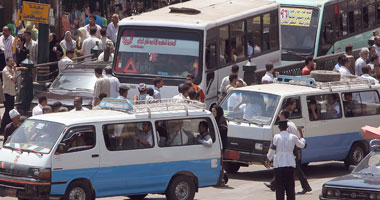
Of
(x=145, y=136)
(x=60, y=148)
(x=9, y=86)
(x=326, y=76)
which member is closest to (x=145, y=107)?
(x=145, y=136)

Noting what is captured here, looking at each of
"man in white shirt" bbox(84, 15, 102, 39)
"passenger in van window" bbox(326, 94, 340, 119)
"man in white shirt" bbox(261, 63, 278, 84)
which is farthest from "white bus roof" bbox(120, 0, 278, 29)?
"man in white shirt" bbox(84, 15, 102, 39)

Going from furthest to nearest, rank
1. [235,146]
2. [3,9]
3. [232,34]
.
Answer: [3,9], [232,34], [235,146]

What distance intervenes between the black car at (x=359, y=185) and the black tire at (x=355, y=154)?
17.1ft

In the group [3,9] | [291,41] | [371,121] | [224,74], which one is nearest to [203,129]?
[371,121]

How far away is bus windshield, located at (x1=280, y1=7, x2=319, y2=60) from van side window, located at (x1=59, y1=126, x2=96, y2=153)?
1437 centimetres

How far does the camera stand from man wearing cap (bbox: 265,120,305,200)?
51.6 feet

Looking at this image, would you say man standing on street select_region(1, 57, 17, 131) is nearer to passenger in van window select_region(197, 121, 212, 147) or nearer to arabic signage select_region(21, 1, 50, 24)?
arabic signage select_region(21, 1, 50, 24)

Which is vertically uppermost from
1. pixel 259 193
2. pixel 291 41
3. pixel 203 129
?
pixel 291 41

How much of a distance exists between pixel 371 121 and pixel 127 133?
22.7 ft

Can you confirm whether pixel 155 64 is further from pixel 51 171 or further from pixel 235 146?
pixel 51 171

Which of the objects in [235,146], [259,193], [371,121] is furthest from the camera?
[371,121]

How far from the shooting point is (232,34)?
24.3 meters

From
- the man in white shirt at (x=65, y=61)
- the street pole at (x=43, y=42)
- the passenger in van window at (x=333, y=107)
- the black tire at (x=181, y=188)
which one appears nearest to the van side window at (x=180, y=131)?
the black tire at (x=181, y=188)

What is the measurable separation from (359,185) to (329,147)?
5777 mm
